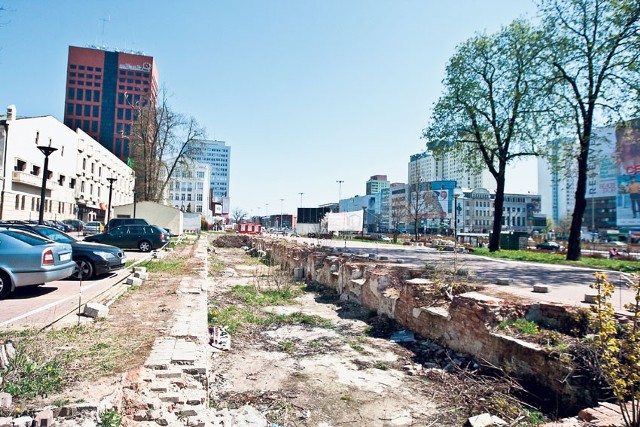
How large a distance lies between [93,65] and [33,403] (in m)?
118

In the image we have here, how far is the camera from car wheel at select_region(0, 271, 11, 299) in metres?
7.38

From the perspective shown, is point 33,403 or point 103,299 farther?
point 103,299

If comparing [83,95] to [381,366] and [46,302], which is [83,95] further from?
[381,366]

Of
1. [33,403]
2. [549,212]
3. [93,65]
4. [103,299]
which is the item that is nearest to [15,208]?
[103,299]

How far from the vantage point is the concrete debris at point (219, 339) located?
22.0ft

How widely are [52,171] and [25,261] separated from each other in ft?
146

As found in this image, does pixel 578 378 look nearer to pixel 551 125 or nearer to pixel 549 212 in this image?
pixel 551 125

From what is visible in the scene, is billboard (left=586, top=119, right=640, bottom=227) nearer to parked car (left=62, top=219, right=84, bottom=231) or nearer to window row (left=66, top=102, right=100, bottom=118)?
parked car (left=62, top=219, right=84, bottom=231)

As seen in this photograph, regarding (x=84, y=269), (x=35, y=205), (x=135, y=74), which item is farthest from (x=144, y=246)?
(x=135, y=74)

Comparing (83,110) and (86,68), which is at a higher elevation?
(86,68)

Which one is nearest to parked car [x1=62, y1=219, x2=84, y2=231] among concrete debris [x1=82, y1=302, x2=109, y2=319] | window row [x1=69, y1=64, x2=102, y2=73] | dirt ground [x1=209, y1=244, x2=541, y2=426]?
concrete debris [x1=82, y1=302, x2=109, y2=319]

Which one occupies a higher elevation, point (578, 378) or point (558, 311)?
point (558, 311)

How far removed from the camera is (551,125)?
2238 cm

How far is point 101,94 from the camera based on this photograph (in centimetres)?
9906
